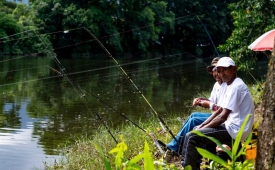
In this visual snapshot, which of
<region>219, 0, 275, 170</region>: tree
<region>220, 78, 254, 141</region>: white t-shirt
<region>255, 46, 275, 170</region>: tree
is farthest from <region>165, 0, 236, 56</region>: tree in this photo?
<region>255, 46, 275, 170</region>: tree

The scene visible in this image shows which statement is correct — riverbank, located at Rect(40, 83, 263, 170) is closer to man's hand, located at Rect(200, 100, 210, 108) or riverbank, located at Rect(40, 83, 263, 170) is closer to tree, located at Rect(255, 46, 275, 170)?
man's hand, located at Rect(200, 100, 210, 108)

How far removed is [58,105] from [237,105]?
9.29 metres

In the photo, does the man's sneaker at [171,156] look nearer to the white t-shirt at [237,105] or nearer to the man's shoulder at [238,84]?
the white t-shirt at [237,105]

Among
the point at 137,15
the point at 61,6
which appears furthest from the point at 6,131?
the point at 137,15

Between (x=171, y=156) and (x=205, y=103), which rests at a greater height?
(x=205, y=103)

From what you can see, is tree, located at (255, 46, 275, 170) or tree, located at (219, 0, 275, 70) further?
tree, located at (219, 0, 275, 70)

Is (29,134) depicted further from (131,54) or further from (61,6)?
(131,54)

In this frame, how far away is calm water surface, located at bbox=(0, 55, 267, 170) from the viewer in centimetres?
768

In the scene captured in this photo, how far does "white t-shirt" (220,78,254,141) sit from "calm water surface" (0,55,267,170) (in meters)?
1.81

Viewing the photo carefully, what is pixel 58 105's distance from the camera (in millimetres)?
12625

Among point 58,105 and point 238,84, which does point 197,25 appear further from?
point 238,84

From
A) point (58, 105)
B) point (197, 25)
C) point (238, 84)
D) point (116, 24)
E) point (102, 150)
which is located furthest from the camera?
point (197, 25)

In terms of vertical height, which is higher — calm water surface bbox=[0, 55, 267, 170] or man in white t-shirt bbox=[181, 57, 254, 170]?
man in white t-shirt bbox=[181, 57, 254, 170]

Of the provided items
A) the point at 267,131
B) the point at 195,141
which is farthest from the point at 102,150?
the point at 267,131
